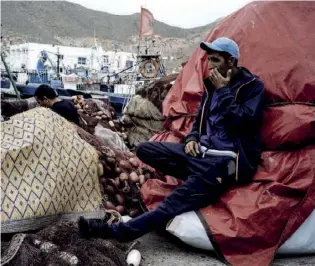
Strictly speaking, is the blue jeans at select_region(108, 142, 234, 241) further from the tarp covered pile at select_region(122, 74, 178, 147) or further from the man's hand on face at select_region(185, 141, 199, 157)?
the tarp covered pile at select_region(122, 74, 178, 147)

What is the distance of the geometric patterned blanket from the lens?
9.83 ft

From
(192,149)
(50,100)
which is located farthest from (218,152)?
(50,100)

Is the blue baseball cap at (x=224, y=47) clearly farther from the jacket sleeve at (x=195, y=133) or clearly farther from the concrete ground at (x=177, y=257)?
the concrete ground at (x=177, y=257)

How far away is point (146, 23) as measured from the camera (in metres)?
23.9

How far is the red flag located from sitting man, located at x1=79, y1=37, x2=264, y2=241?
66.2ft

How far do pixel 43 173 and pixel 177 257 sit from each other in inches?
44.7

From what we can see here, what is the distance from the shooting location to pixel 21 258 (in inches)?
102

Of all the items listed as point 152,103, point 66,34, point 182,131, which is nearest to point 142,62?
point 152,103

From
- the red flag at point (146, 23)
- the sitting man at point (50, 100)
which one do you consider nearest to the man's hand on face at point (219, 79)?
the sitting man at point (50, 100)

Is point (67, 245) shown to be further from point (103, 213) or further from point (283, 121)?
point (283, 121)

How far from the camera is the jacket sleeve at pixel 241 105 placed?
3172 millimetres

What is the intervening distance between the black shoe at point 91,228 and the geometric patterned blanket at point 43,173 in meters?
0.28

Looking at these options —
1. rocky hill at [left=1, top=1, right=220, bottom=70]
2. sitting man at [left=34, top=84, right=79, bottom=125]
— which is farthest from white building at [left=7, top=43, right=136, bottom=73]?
sitting man at [left=34, top=84, right=79, bottom=125]

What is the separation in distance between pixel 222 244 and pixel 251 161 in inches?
25.9
